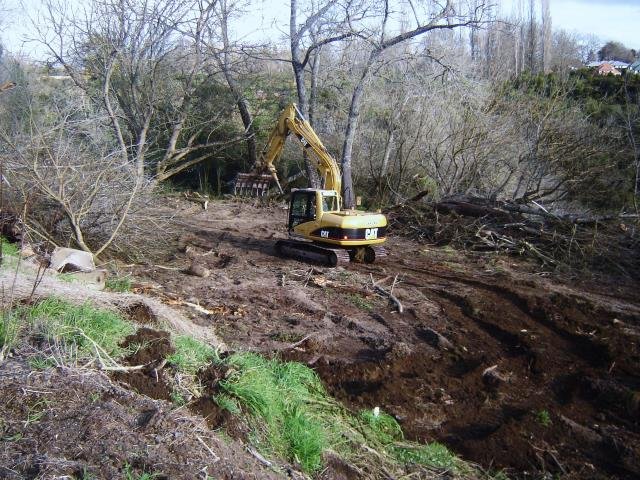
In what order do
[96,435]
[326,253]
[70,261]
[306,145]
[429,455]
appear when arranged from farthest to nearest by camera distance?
[306,145] → [326,253] → [70,261] → [429,455] → [96,435]

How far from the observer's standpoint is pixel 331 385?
6098 millimetres

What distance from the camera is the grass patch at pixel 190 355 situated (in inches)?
195

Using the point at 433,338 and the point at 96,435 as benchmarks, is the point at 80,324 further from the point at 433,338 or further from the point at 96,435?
the point at 433,338

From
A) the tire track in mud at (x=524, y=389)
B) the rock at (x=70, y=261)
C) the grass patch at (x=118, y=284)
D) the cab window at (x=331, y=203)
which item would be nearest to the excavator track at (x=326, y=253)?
the cab window at (x=331, y=203)

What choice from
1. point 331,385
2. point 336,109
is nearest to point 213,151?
point 336,109

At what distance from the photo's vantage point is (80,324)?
508cm

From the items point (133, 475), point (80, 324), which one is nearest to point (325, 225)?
point (80, 324)

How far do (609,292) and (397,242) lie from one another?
16.4ft

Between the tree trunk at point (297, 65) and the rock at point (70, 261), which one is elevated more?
the tree trunk at point (297, 65)

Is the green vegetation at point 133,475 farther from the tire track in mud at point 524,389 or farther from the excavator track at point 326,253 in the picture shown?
the excavator track at point 326,253

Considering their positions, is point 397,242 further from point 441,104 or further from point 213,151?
point 213,151

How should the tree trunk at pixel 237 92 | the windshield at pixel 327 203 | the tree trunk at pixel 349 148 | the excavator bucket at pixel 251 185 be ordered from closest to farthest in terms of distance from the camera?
the windshield at pixel 327 203
the tree trunk at pixel 349 148
the tree trunk at pixel 237 92
the excavator bucket at pixel 251 185

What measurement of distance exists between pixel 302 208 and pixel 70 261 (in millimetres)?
4548

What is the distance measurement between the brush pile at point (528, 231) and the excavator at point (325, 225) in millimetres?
2552
